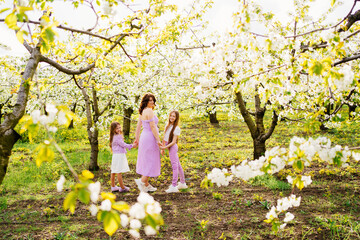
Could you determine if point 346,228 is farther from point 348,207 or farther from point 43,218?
point 43,218

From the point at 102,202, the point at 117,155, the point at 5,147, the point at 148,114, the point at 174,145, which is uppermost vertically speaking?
the point at 148,114

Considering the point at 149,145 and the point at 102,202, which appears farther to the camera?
the point at 149,145

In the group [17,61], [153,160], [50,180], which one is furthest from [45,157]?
[17,61]

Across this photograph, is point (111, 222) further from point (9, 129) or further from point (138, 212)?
point (9, 129)

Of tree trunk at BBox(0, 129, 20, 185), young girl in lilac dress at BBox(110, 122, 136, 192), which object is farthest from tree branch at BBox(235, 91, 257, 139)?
tree trunk at BBox(0, 129, 20, 185)

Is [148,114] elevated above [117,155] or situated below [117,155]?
above

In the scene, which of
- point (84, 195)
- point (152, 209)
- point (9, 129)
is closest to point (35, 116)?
point (84, 195)

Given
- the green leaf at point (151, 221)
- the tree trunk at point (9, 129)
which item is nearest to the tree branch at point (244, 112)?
the tree trunk at point (9, 129)

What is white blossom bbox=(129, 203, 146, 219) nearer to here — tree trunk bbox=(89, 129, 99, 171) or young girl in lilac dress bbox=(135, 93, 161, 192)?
young girl in lilac dress bbox=(135, 93, 161, 192)

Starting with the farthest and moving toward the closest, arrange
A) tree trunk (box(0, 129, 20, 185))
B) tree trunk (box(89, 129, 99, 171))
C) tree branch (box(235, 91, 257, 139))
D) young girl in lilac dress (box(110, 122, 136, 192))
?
tree trunk (box(89, 129, 99, 171)), tree branch (box(235, 91, 257, 139)), young girl in lilac dress (box(110, 122, 136, 192)), tree trunk (box(0, 129, 20, 185))

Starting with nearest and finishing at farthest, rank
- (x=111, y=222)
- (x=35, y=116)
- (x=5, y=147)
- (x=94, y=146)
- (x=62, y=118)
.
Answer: (x=111, y=222), (x=35, y=116), (x=62, y=118), (x=5, y=147), (x=94, y=146)

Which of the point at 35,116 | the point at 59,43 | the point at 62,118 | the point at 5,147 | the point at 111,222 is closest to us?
the point at 111,222

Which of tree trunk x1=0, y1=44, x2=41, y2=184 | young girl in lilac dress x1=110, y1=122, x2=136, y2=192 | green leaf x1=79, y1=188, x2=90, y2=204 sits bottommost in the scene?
young girl in lilac dress x1=110, y1=122, x2=136, y2=192

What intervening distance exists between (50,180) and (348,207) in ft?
22.6
